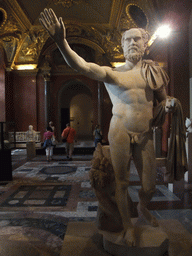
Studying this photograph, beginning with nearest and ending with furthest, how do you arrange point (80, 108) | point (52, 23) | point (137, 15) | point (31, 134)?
1. point (52, 23)
2. point (137, 15)
3. point (31, 134)
4. point (80, 108)

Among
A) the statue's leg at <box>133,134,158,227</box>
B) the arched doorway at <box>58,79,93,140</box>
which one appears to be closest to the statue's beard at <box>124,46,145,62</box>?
the statue's leg at <box>133,134,158,227</box>

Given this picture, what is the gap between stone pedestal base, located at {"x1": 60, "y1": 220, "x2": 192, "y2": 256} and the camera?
2.31m

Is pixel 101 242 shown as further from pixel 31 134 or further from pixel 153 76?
pixel 31 134

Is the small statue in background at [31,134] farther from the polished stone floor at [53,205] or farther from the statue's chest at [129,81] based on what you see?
the statue's chest at [129,81]

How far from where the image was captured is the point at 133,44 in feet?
7.66

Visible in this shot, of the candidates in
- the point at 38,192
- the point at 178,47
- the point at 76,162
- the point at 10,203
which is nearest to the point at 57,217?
the point at 10,203

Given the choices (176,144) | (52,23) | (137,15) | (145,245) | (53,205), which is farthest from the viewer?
(137,15)

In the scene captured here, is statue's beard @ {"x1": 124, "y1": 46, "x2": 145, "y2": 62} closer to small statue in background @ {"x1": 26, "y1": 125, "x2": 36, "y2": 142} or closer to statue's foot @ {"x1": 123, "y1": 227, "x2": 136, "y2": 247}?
statue's foot @ {"x1": 123, "y1": 227, "x2": 136, "y2": 247}

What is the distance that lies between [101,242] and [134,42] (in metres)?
2.18

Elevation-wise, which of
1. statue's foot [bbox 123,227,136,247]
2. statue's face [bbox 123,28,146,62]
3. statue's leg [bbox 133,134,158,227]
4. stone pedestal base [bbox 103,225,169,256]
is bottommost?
stone pedestal base [bbox 103,225,169,256]

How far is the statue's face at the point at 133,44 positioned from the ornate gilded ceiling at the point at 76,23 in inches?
333

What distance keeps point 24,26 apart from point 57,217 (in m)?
11.9

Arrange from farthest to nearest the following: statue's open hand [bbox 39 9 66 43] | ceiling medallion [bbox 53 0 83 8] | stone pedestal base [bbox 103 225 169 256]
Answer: ceiling medallion [bbox 53 0 83 8] → stone pedestal base [bbox 103 225 169 256] → statue's open hand [bbox 39 9 66 43]

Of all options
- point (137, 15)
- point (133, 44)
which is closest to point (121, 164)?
point (133, 44)
